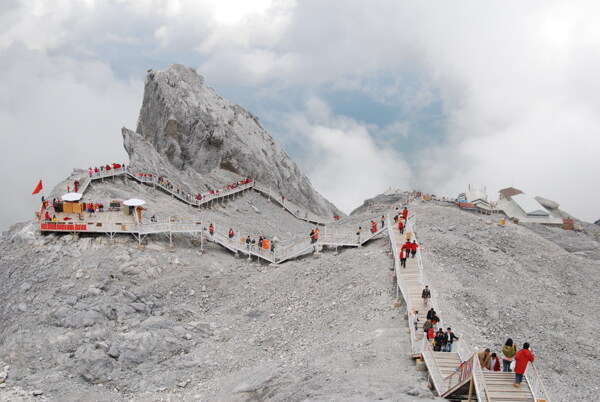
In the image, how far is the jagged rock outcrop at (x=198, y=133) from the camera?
76.9 m

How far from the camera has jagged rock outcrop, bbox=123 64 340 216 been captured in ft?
252

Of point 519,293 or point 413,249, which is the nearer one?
point 413,249

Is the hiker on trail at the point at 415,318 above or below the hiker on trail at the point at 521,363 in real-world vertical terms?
above

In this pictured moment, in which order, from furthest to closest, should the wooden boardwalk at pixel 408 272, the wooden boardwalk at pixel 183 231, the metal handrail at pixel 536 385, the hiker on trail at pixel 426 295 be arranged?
the wooden boardwalk at pixel 183 231, the hiker on trail at pixel 426 295, the wooden boardwalk at pixel 408 272, the metal handrail at pixel 536 385

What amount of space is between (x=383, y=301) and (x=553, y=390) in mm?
8892

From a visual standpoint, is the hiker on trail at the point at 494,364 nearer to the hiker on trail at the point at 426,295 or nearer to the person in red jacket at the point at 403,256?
the hiker on trail at the point at 426,295

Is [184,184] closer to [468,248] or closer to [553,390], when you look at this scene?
[468,248]

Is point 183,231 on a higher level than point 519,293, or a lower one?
higher

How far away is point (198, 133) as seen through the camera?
77062 mm

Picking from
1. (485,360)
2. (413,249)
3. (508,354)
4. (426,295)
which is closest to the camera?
(508,354)

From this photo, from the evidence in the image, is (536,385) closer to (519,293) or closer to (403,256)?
(403,256)

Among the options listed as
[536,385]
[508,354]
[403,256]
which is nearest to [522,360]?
[536,385]

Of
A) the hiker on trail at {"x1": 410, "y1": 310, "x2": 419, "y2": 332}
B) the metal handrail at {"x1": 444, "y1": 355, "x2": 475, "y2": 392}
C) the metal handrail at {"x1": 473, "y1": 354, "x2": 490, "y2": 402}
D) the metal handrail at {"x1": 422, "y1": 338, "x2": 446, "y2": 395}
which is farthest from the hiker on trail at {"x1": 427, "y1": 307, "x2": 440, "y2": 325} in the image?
the metal handrail at {"x1": 473, "y1": 354, "x2": 490, "y2": 402}

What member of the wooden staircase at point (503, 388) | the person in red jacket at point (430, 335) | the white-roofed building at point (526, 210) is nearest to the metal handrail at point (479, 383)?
the wooden staircase at point (503, 388)
